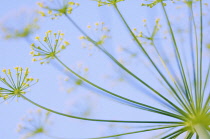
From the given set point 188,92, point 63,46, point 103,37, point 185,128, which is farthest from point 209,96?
point 63,46

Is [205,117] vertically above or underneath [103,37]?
underneath

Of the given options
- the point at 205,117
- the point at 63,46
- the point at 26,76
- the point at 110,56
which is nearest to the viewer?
the point at 205,117

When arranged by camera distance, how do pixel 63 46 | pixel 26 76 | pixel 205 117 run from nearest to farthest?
pixel 205 117 < pixel 26 76 < pixel 63 46

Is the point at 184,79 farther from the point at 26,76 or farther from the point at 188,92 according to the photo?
the point at 26,76

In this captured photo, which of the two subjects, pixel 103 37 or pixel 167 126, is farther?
pixel 103 37

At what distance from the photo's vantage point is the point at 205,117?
208 inches

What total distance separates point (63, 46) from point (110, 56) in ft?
4.75

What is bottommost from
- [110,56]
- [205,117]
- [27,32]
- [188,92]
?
[205,117]

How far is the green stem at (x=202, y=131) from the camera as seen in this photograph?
475 centimetres

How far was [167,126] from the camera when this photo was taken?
5.57 meters

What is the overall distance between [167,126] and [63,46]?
314cm

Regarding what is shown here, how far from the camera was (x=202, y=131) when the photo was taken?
16.0ft

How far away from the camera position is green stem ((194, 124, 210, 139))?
4748 millimetres

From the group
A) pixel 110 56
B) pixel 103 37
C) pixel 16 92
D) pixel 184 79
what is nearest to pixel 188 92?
pixel 184 79
